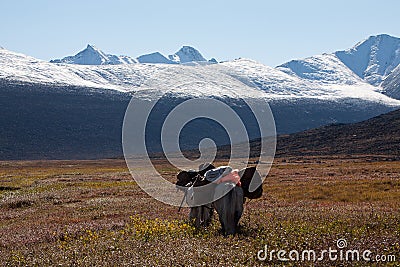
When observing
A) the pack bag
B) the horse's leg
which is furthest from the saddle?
the horse's leg

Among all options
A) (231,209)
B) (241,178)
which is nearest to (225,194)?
(231,209)

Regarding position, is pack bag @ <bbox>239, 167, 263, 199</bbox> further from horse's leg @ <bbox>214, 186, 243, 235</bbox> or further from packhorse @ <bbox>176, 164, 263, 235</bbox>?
horse's leg @ <bbox>214, 186, 243, 235</bbox>

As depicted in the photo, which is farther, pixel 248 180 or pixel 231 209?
pixel 248 180

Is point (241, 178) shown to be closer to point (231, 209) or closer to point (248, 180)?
point (248, 180)

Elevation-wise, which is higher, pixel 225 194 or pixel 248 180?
pixel 248 180

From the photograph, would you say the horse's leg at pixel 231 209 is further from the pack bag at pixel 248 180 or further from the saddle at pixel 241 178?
the pack bag at pixel 248 180

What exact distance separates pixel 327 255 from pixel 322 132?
517ft

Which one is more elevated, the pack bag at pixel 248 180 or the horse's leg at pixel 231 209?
the pack bag at pixel 248 180

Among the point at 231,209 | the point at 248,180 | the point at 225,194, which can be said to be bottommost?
the point at 231,209

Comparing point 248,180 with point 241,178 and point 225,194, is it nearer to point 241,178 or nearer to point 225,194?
point 241,178

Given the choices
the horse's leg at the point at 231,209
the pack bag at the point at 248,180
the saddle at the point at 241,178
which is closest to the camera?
the horse's leg at the point at 231,209

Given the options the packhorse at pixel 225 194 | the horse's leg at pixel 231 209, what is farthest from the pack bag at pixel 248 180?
the horse's leg at pixel 231 209

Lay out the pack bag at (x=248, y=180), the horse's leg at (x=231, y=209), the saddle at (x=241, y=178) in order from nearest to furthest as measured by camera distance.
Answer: the horse's leg at (x=231, y=209), the saddle at (x=241, y=178), the pack bag at (x=248, y=180)

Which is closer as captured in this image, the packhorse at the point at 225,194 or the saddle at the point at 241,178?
the packhorse at the point at 225,194
